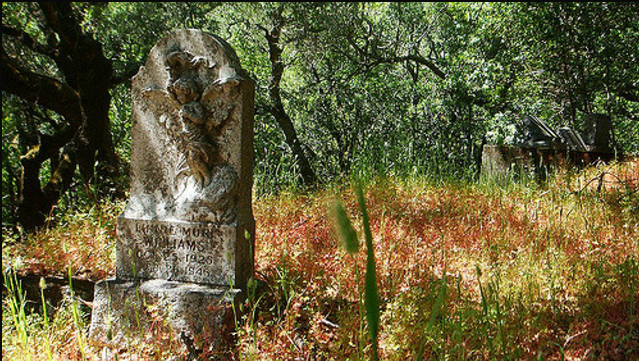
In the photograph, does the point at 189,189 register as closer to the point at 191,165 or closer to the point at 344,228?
the point at 191,165

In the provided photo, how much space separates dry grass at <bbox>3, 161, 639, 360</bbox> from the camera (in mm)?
2477

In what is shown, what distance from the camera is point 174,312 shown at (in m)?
3.05

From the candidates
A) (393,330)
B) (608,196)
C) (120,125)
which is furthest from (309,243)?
(120,125)

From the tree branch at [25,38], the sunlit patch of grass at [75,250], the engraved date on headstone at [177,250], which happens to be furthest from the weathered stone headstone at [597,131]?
the tree branch at [25,38]

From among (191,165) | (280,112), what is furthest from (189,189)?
(280,112)

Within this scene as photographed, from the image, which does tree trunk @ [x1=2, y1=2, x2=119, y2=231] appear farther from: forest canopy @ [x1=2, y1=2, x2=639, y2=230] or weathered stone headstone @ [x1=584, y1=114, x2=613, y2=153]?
weathered stone headstone @ [x1=584, y1=114, x2=613, y2=153]

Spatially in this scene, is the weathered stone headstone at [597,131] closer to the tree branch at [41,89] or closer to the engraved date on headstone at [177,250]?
the engraved date on headstone at [177,250]

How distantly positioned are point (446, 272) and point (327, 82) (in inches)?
263

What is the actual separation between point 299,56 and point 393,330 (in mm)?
7789

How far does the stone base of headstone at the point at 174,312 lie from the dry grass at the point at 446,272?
22cm

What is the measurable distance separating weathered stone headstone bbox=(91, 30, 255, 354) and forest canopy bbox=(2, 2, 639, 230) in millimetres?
1978

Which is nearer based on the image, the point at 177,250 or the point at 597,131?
the point at 177,250

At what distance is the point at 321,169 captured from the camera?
9.78 metres

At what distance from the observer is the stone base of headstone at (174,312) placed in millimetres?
2887
